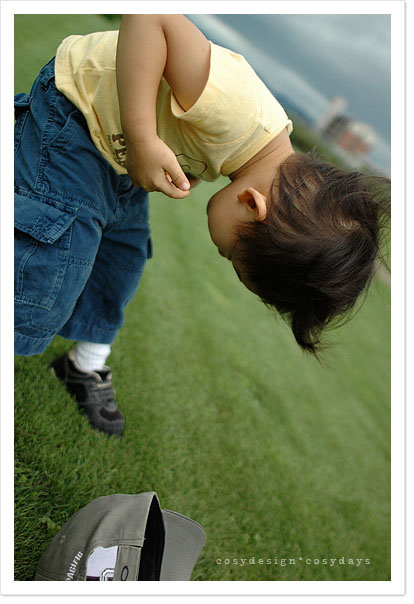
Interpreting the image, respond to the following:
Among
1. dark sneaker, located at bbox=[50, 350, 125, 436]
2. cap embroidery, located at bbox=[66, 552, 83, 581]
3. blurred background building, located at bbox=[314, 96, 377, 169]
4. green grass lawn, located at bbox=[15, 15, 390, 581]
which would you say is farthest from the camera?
blurred background building, located at bbox=[314, 96, 377, 169]

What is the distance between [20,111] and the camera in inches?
38.8

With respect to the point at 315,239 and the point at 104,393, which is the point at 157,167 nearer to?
the point at 315,239

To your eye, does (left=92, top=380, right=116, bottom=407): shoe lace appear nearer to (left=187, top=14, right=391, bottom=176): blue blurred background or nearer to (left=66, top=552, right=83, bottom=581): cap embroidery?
(left=66, top=552, right=83, bottom=581): cap embroidery

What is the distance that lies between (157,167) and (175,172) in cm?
3

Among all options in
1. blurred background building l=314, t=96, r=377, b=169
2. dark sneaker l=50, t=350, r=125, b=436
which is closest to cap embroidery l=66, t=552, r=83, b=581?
dark sneaker l=50, t=350, r=125, b=436

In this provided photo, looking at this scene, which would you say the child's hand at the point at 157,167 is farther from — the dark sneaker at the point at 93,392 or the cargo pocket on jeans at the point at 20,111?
the dark sneaker at the point at 93,392

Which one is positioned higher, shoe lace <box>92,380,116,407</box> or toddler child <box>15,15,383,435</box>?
toddler child <box>15,15,383,435</box>

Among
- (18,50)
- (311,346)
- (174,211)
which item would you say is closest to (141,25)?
(18,50)

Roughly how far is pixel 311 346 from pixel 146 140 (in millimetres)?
513

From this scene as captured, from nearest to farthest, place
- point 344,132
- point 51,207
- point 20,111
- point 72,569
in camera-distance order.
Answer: point 72,569 < point 51,207 < point 20,111 < point 344,132

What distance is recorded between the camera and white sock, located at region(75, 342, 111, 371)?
1222 mm

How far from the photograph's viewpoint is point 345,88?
1.65 m

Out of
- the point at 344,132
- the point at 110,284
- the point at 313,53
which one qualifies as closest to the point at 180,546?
the point at 110,284
